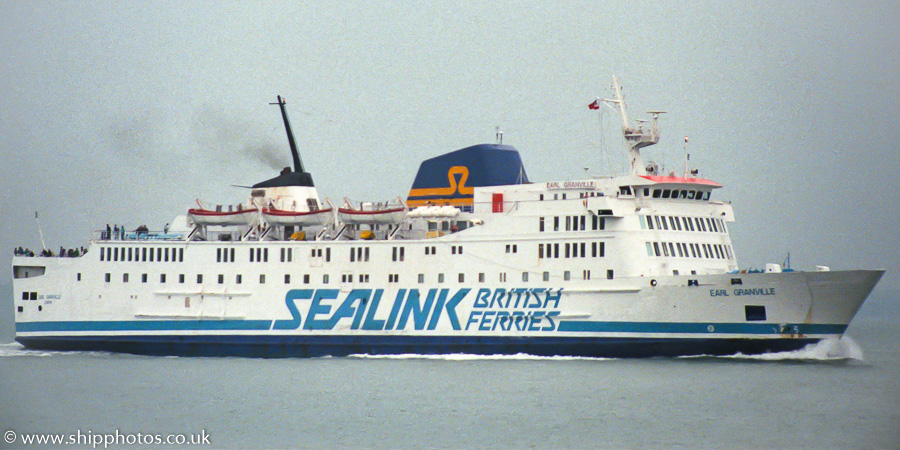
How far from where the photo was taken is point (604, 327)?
32.2 metres

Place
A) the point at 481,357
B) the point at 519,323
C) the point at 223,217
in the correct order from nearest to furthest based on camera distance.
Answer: the point at 519,323
the point at 481,357
the point at 223,217

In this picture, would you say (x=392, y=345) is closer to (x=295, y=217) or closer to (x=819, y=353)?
(x=295, y=217)

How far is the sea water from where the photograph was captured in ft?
76.9

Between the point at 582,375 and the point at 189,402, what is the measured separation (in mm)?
9869

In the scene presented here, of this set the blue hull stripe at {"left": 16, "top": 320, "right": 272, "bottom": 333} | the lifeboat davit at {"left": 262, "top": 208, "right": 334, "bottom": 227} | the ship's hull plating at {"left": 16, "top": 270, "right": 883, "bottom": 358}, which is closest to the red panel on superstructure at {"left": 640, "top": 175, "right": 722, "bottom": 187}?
the ship's hull plating at {"left": 16, "top": 270, "right": 883, "bottom": 358}

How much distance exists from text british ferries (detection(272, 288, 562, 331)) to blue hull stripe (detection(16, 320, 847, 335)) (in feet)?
2.85

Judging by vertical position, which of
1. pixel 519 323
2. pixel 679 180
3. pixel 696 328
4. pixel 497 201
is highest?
pixel 679 180

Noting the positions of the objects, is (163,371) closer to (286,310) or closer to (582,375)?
(286,310)

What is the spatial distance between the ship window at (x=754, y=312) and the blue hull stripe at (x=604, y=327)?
0.62 feet

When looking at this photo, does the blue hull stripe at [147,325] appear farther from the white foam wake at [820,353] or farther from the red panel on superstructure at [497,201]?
the white foam wake at [820,353]

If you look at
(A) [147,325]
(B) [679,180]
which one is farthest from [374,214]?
(B) [679,180]

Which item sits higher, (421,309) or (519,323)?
(421,309)

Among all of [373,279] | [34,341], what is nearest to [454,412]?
[373,279]

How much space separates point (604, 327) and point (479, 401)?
6.65 m
